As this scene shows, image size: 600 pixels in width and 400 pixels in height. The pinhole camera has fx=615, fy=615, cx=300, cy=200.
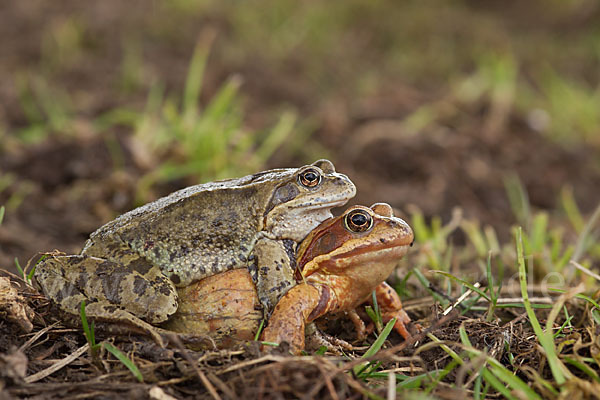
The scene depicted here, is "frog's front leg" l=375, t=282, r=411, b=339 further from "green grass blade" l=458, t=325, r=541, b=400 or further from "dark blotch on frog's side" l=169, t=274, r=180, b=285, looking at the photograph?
"dark blotch on frog's side" l=169, t=274, r=180, b=285

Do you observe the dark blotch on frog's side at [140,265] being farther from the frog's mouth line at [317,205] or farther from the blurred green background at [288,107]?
the blurred green background at [288,107]

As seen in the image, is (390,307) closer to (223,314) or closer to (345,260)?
(345,260)

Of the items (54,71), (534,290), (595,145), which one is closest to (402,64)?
(595,145)

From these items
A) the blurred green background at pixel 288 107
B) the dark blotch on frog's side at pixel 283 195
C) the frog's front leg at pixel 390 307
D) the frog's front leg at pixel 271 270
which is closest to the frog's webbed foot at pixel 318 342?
the frog's front leg at pixel 271 270

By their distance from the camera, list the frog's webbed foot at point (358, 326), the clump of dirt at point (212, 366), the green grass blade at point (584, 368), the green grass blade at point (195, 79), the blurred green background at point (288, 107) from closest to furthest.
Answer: the clump of dirt at point (212, 366) → the green grass blade at point (584, 368) → the frog's webbed foot at point (358, 326) → the blurred green background at point (288, 107) → the green grass blade at point (195, 79)

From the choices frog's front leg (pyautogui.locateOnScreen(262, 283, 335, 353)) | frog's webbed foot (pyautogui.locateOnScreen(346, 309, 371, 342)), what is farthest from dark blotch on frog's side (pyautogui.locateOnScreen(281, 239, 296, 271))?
frog's webbed foot (pyautogui.locateOnScreen(346, 309, 371, 342))

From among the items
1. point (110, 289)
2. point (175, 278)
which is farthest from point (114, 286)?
point (175, 278)
